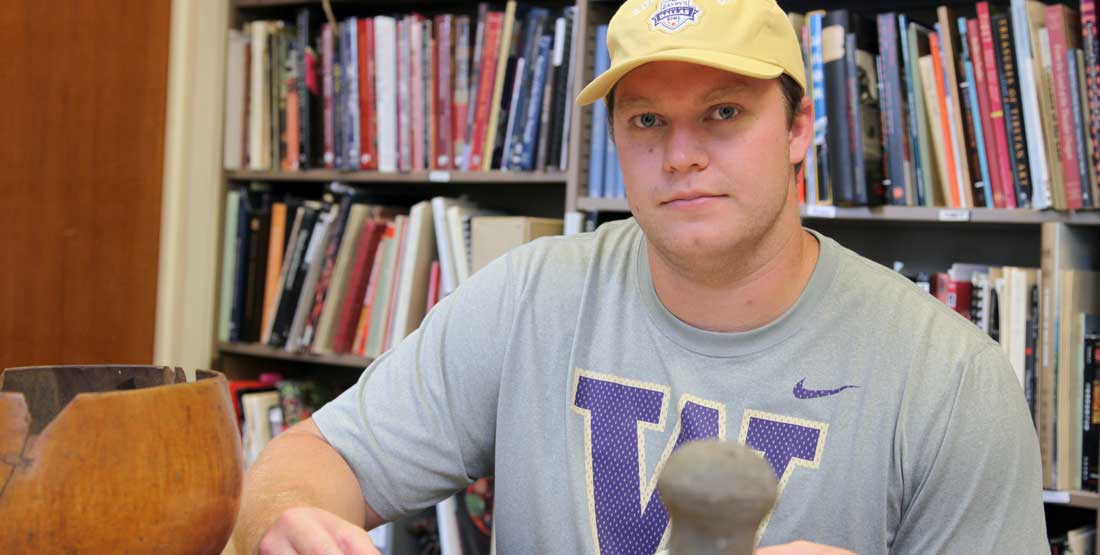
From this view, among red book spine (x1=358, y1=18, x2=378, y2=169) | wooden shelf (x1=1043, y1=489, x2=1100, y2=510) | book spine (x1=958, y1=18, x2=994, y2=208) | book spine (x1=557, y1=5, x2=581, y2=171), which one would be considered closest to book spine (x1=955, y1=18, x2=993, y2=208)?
book spine (x1=958, y1=18, x2=994, y2=208)

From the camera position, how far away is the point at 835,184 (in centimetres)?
195

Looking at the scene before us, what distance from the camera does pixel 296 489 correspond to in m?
1.02

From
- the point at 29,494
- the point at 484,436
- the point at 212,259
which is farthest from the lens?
the point at 212,259

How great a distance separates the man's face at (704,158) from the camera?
1.13 meters

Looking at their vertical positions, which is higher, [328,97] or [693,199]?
[328,97]

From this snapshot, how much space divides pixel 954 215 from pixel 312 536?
4.66 feet

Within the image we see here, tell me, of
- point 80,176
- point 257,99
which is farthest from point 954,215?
point 80,176

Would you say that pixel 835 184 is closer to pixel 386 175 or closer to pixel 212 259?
pixel 386 175

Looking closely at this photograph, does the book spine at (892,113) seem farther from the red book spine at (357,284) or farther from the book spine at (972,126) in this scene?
the red book spine at (357,284)

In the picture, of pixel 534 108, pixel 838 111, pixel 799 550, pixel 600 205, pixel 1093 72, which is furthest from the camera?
pixel 534 108

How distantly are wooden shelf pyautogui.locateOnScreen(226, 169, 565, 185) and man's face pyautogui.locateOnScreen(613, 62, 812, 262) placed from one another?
112 cm

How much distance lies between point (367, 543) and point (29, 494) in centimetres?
31

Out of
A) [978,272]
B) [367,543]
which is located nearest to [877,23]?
[978,272]

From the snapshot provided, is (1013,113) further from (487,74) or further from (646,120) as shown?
(487,74)
